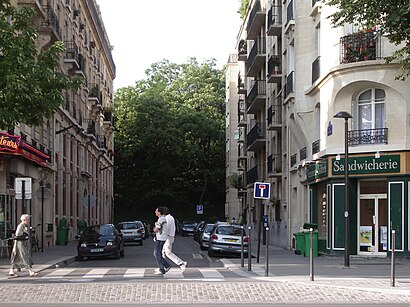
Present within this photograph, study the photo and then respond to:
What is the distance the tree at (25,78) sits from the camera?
19.8m

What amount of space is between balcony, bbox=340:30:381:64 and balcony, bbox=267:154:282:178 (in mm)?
14442

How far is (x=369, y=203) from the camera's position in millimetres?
30078

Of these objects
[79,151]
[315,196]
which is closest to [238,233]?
[315,196]

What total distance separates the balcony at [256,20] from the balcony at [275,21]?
5453 millimetres

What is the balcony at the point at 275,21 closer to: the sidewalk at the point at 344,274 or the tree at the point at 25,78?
the sidewalk at the point at 344,274

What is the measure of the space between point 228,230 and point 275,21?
601 inches

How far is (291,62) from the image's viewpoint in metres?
38.7

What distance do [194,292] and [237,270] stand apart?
7.20m

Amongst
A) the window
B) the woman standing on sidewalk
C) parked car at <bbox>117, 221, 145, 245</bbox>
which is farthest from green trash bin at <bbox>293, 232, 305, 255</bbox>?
parked car at <bbox>117, 221, 145, 245</bbox>

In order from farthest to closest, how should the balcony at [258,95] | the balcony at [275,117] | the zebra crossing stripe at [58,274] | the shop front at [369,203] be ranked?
the balcony at [258,95] → the balcony at [275,117] → the shop front at [369,203] → the zebra crossing stripe at [58,274]

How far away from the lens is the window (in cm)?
2942

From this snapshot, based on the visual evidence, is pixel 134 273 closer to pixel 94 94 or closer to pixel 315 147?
pixel 315 147

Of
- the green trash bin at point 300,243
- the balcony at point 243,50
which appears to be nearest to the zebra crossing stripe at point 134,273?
the green trash bin at point 300,243

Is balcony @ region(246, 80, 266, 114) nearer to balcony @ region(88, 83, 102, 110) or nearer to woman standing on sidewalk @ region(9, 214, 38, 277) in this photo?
balcony @ region(88, 83, 102, 110)
